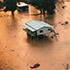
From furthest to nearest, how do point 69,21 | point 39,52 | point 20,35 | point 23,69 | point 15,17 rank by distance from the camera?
point 15,17, point 69,21, point 20,35, point 39,52, point 23,69

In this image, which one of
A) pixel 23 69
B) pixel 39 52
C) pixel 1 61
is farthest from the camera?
pixel 39 52

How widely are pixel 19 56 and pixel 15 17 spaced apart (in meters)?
19.0

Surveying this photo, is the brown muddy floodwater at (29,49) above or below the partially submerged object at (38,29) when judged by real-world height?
below

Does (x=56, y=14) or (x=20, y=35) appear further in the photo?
(x=56, y=14)

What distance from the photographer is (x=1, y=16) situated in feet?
133

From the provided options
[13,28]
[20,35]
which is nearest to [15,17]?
[13,28]

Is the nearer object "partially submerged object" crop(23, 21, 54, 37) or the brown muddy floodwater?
the brown muddy floodwater

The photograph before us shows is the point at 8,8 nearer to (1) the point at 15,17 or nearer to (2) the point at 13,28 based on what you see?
(1) the point at 15,17

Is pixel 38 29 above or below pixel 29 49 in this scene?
above

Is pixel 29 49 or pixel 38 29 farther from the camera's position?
pixel 38 29

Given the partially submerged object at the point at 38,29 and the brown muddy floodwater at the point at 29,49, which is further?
the partially submerged object at the point at 38,29

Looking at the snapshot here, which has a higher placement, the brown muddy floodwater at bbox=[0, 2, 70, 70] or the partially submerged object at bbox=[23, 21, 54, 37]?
the partially submerged object at bbox=[23, 21, 54, 37]

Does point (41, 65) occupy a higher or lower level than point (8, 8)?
lower

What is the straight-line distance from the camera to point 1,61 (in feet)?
68.1
